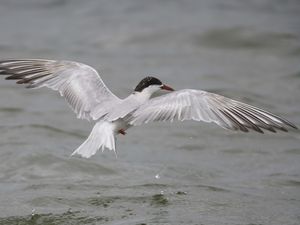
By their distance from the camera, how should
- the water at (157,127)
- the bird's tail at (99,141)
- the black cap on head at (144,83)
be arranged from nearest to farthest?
the bird's tail at (99,141) → the water at (157,127) → the black cap on head at (144,83)

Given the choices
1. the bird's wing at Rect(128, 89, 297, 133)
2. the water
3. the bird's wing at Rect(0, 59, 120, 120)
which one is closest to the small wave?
the water

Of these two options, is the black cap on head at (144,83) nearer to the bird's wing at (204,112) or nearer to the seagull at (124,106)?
the seagull at (124,106)

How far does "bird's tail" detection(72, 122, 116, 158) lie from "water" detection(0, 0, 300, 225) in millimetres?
725

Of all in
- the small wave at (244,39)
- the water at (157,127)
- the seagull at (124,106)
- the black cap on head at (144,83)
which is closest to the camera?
the seagull at (124,106)

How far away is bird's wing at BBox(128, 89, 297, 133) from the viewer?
6949mm

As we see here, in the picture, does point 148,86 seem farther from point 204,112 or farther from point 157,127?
point 157,127

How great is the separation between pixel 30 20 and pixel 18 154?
20.8ft

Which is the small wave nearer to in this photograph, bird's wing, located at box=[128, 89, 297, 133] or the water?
the water

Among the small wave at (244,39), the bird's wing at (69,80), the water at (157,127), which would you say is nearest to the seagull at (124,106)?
the bird's wing at (69,80)

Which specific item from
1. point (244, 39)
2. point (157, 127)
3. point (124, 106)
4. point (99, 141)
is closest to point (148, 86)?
point (124, 106)

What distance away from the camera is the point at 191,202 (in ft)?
25.6

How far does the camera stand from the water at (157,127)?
774 centimetres

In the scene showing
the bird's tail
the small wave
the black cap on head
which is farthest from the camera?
the small wave

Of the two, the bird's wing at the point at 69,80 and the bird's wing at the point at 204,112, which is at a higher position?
the bird's wing at the point at 69,80
